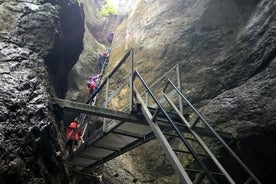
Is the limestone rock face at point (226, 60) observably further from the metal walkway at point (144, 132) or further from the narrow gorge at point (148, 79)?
the metal walkway at point (144, 132)

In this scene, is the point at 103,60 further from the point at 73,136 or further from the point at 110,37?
the point at 73,136

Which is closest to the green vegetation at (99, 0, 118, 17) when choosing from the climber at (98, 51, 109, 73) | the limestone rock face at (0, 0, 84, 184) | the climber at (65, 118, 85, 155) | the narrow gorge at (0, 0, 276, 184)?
the climber at (98, 51, 109, 73)

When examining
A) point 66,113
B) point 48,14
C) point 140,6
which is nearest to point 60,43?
point 48,14

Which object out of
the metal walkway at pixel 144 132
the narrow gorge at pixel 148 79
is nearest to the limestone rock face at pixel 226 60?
the narrow gorge at pixel 148 79

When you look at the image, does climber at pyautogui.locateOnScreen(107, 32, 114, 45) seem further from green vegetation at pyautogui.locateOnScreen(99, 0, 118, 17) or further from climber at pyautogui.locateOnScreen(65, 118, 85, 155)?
climber at pyautogui.locateOnScreen(65, 118, 85, 155)

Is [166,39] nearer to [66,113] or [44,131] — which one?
[66,113]

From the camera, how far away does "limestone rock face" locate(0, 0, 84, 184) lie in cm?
493

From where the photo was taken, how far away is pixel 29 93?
19.8 feet

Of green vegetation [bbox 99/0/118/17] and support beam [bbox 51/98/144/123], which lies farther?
green vegetation [bbox 99/0/118/17]

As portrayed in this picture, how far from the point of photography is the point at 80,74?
16.6 m

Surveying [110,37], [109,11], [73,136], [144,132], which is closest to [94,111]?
[144,132]

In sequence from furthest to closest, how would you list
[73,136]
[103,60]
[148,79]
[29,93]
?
[103,60] → [148,79] → [73,136] → [29,93]

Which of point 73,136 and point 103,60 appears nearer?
point 73,136

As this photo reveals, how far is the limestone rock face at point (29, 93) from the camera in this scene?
16.2 ft
